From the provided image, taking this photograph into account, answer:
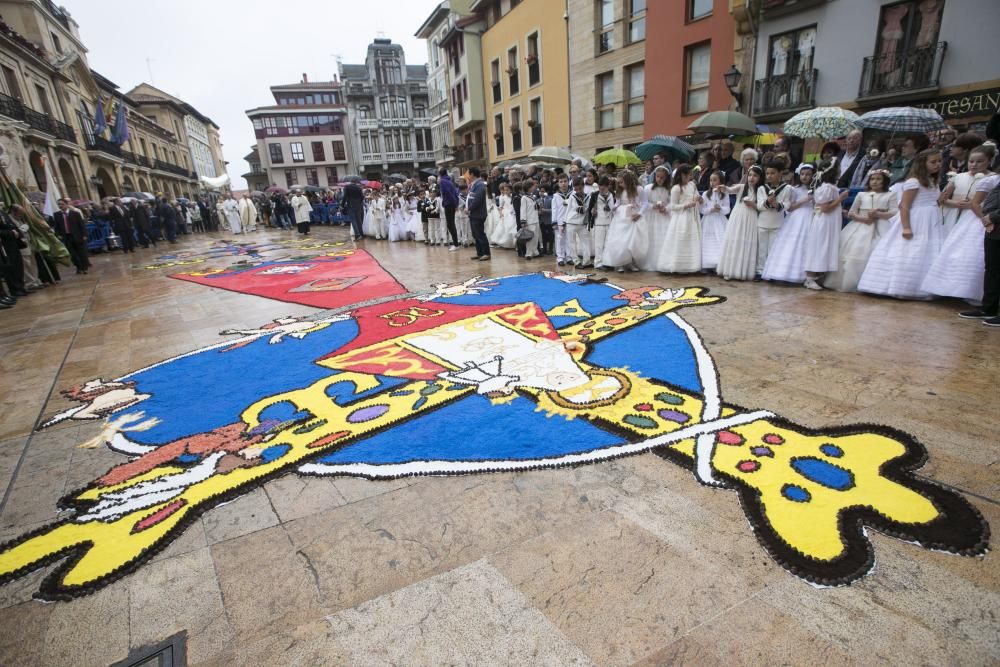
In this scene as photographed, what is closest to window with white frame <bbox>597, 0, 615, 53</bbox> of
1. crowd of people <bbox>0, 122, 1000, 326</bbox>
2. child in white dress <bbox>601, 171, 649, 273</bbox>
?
crowd of people <bbox>0, 122, 1000, 326</bbox>

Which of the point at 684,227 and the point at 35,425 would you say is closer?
the point at 35,425

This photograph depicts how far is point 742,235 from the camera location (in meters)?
6.41

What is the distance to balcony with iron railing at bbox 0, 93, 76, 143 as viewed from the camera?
19.1 m

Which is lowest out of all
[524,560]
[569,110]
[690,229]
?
[524,560]

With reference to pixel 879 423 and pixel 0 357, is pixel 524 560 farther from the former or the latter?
pixel 0 357

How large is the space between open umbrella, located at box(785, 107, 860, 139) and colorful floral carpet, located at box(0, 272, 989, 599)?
5.42m

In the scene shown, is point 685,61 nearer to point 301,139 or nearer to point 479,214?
point 479,214

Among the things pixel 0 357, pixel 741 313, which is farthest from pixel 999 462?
pixel 0 357

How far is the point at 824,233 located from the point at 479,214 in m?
5.89

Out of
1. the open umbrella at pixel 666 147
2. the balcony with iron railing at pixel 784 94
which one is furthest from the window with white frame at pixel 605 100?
the open umbrella at pixel 666 147

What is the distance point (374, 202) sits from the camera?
53.8 feet

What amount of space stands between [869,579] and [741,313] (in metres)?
3.64

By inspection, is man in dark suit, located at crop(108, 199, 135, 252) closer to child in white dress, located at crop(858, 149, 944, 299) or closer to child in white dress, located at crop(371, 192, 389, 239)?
child in white dress, located at crop(371, 192, 389, 239)

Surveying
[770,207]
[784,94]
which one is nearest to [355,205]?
[784,94]
